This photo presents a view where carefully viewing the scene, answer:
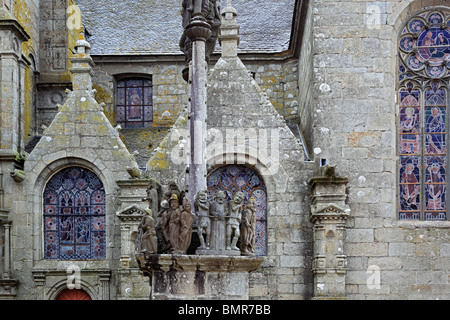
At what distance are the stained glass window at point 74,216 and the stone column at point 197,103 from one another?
562 cm

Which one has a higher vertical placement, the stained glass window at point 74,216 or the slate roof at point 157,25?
the slate roof at point 157,25

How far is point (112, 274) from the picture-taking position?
14367 millimetres

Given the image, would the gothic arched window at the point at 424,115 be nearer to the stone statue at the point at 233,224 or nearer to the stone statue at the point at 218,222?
the stone statue at the point at 233,224

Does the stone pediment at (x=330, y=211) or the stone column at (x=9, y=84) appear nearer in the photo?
the stone pediment at (x=330, y=211)

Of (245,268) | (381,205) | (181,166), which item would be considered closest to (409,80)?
(381,205)

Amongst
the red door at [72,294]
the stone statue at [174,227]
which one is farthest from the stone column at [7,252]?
the stone statue at [174,227]

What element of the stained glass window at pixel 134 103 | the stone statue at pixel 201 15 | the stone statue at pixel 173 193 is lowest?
the stone statue at pixel 173 193

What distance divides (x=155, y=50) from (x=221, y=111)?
16.3ft

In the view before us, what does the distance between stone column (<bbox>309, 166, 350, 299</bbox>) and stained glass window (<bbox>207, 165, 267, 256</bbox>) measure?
1.14 metres

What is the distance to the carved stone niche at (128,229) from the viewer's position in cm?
1387

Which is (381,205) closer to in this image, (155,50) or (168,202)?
(168,202)

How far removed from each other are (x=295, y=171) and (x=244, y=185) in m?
1.05

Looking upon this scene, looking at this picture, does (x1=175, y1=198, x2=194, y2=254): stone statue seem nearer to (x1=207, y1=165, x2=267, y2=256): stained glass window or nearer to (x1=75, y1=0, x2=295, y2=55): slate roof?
(x1=207, y1=165, x2=267, y2=256): stained glass window

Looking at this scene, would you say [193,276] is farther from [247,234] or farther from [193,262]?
[247,234]
